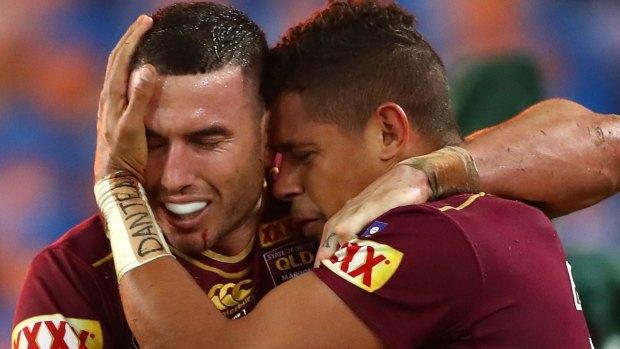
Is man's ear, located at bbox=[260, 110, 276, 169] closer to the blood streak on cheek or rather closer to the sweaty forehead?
the sweaty forehead

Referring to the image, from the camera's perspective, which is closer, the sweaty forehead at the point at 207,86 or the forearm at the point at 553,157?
the sweaty forehead at the point at 207,86

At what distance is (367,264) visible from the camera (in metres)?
1.69

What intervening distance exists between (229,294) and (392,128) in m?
0.52

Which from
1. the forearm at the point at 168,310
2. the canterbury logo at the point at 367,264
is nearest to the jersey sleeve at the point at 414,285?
the canterbury logo at the point at 367,264

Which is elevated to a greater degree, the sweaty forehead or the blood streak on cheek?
the sweaty forehead

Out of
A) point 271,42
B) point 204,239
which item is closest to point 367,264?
point 204,239

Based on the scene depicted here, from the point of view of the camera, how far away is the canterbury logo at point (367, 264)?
1664mm

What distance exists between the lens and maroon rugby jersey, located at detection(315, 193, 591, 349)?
166cm

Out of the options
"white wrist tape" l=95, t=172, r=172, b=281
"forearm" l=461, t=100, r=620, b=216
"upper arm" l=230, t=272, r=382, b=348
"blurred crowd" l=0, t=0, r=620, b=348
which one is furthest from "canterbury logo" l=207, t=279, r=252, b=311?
"blurred crowd" l=0, t=0, r=620, b=348

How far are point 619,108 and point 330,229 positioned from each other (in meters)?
A: 2.60

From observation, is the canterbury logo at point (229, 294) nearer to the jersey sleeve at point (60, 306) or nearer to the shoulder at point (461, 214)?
the jersey sleeve at point (60, 306)

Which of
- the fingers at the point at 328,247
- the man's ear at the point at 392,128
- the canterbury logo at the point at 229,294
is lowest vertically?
the canterbury logo at the point at 229,294

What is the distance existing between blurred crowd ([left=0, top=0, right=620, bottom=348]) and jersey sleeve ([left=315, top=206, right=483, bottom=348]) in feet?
6.45

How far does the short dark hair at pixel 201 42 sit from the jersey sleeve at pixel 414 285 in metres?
0.59
